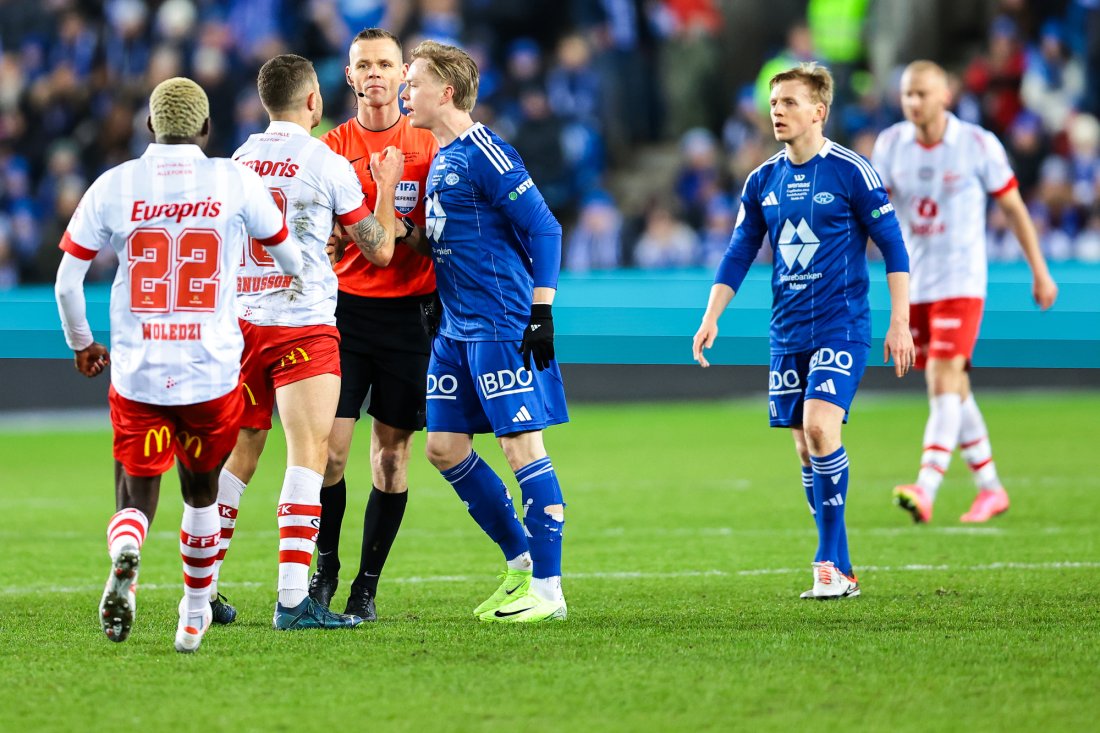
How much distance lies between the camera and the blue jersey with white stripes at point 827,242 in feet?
22.6

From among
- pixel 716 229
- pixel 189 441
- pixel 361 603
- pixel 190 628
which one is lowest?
pixel 361 603

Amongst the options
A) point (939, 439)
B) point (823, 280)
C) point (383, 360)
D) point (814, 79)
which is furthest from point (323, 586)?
point (939, 439)

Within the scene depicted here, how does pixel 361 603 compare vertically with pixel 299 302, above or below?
below

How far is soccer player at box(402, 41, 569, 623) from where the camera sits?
20.5 ft

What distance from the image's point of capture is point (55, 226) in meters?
18.5

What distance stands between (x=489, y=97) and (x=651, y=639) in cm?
1388

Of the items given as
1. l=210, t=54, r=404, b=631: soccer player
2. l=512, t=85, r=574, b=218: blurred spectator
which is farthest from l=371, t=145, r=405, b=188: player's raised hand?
l=512, t=85, r=574, b=218: blurred spectator

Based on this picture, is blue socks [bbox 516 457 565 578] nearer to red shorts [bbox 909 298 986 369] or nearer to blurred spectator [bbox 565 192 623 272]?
red shorts [bbox 909 298 986 369]

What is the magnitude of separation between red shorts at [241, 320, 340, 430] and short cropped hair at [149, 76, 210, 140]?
90 centimetres

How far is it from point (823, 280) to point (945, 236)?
297 centimetres

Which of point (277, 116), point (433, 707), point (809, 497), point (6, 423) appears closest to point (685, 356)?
point (6, 423)

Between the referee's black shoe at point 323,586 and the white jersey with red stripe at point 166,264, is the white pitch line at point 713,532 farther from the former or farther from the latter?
the white jersey with red stripe at point 166,264

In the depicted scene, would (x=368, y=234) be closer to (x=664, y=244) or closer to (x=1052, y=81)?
(x=664, y=244)

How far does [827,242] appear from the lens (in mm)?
6926
